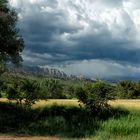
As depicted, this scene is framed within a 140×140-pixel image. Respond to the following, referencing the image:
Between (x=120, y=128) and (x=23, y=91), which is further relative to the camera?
(x=23, y=91)

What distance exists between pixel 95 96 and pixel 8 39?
10252 millimetres

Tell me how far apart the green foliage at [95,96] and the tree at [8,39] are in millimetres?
7444

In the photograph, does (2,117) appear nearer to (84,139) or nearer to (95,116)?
(95,116)

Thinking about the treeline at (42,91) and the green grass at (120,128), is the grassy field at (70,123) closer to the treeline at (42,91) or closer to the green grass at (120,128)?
the green grass at (120,128)

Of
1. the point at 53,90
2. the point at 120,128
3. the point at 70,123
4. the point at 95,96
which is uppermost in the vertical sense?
the point at 95,96

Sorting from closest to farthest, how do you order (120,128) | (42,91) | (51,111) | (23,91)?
(120,128) < (51,111) < (23,91) < (42,91)

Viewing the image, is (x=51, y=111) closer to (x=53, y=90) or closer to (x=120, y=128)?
(x=120, y=128)

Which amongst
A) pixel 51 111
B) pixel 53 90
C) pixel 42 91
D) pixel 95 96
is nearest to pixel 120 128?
pixel 95 96

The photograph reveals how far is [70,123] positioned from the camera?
1608 inches

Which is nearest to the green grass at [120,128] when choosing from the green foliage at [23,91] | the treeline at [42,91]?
the treeline at [42,91]

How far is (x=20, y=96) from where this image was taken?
50188 millimetres

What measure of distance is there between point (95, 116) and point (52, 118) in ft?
16.2

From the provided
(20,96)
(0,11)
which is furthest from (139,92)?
(0,11)

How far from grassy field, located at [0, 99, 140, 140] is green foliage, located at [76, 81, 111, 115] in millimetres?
1095
